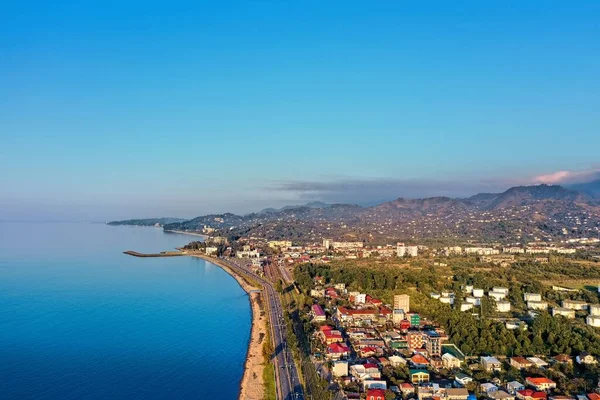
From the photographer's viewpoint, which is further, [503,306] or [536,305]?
[503,306]

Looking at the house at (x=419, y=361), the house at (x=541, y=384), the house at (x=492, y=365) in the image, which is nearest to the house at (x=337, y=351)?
the house at (x=419, y=361)

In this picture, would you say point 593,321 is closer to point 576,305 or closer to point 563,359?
point 576,305

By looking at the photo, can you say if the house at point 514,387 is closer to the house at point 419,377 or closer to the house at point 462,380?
the house at point 462,380

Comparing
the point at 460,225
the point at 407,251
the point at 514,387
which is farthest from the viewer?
the point at 460,225

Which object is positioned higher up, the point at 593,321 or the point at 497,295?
the point at 497,295

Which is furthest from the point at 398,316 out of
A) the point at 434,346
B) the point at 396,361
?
the point at 396,361

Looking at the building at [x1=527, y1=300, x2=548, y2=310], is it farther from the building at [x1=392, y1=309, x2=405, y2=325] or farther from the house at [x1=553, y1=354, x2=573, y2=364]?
the house at [x1=553, y1=354, x2=573, y2=364]

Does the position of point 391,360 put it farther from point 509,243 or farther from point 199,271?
point 509,243
